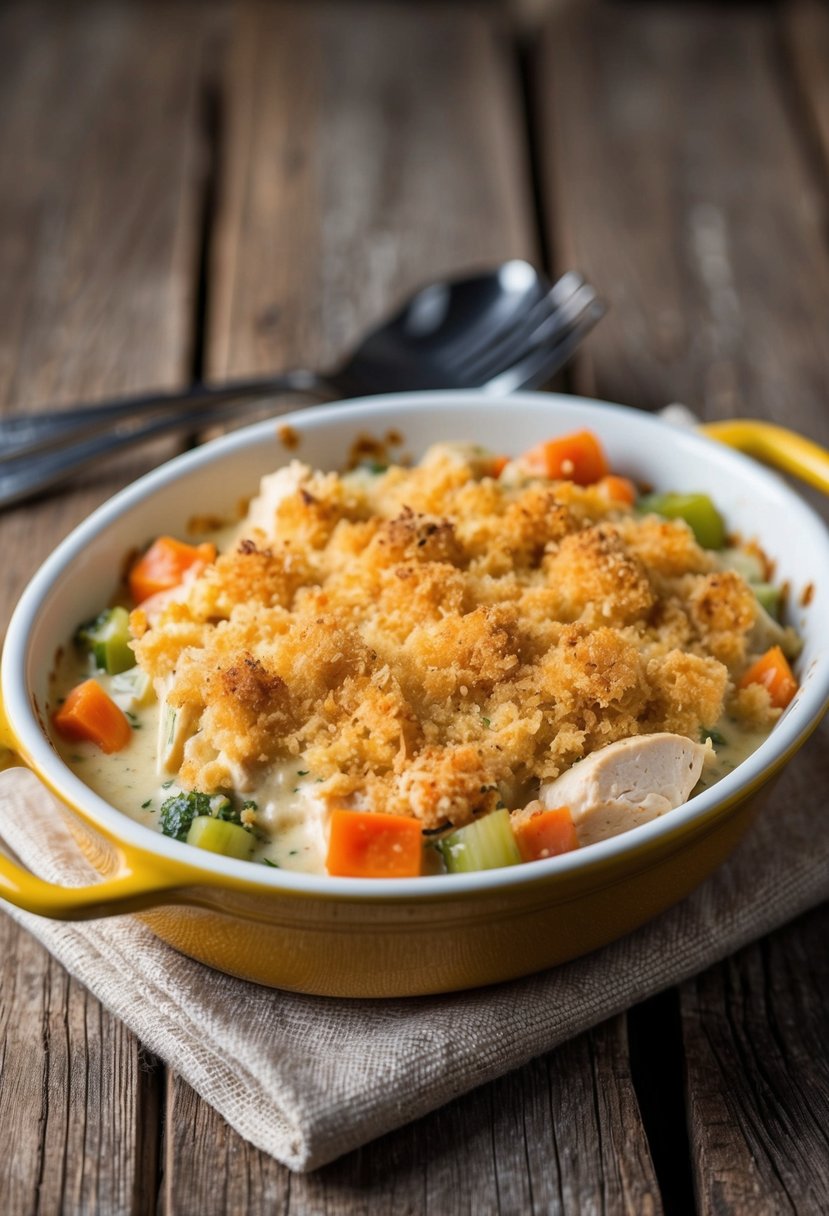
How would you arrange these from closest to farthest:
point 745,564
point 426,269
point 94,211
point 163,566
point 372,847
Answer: point 372,847, point 163,566, point 745,564, point 426,269, point 94,211

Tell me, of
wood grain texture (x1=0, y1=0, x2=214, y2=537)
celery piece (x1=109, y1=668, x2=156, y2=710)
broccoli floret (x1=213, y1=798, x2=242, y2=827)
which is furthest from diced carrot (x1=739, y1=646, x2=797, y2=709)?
wood grain texture (x1=0, y1=0, x2=214, y2=537)

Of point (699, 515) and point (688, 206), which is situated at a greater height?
point (688, 206)

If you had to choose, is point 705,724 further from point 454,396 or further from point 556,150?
point 556,150

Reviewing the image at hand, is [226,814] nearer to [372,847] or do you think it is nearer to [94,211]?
[372,847]

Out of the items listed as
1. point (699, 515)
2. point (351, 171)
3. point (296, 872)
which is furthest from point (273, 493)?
point (351, 171)

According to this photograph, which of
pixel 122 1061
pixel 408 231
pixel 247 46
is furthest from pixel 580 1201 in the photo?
pixel 247 46

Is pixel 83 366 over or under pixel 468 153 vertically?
under

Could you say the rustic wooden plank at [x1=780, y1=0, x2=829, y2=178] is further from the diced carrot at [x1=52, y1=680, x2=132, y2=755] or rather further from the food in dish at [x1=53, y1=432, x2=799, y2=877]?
the diced carrot at [x1=52, y1=680, x2=132, y2=755]
